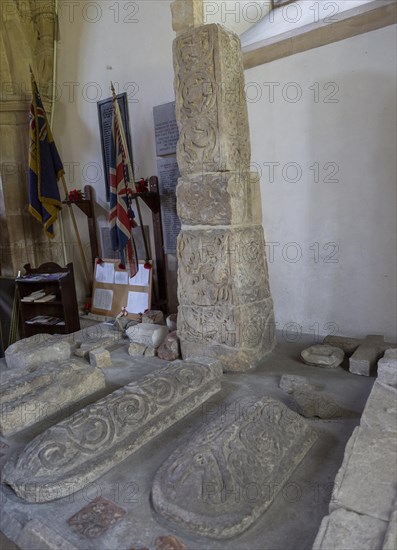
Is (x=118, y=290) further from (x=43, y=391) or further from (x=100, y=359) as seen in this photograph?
(x=43, y=391)

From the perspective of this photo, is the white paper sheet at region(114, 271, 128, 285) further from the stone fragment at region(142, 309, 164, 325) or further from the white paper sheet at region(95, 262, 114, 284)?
the stone fragment at region(142, 309, 164, 325)

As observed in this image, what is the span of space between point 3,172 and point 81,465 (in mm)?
4371

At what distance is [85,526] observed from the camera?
1.54 meters

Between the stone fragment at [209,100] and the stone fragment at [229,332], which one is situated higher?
the stone fragment at [209,100]

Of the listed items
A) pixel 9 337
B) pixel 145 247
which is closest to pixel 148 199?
pixel 145 247

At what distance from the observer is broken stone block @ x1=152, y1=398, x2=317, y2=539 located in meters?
1.49

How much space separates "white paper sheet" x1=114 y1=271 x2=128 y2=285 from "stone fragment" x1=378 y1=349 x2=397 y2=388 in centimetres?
299

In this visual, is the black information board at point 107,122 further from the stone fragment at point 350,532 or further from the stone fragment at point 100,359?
the stone fragment at point 350,532

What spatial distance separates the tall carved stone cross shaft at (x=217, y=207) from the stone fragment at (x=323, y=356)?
343 mm

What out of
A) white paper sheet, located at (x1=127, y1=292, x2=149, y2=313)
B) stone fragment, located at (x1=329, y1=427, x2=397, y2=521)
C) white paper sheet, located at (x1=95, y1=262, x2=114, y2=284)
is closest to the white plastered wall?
white paper sheet, located at (x1=127, y1=292, x2=149, y2=313)

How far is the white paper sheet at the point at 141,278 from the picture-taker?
4.57m

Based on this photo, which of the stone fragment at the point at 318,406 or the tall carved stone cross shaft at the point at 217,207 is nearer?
the stone fragment at the point at 318,406

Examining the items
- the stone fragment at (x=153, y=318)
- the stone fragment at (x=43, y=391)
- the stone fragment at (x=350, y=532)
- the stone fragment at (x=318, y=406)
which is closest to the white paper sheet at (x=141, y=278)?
the stone fragment at (x=153, y=318)

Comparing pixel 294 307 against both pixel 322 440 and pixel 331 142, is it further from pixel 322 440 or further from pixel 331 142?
pixel 322 440
